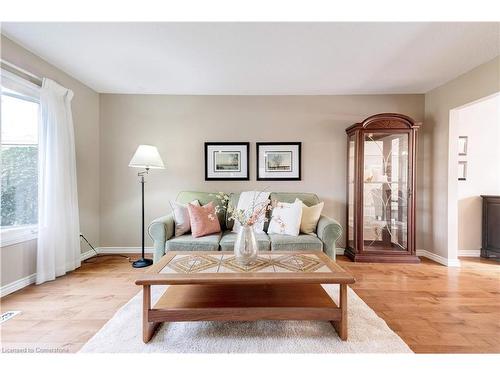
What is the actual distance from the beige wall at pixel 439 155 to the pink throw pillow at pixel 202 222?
3.02 metres

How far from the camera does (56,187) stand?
2.69m

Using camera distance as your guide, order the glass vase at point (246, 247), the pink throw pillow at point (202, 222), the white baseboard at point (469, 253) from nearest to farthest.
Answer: the glass vase at point (246, 247), the pink throw pillow at point (202, 222), the white baseboard at point (469, 253)

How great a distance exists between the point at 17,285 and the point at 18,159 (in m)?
1.25

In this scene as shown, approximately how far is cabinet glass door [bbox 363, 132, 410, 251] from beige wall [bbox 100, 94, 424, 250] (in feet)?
1.35

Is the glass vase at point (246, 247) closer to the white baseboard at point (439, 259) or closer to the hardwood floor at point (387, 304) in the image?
the hardwood floor at point (387, 304)

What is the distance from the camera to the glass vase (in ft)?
6.02

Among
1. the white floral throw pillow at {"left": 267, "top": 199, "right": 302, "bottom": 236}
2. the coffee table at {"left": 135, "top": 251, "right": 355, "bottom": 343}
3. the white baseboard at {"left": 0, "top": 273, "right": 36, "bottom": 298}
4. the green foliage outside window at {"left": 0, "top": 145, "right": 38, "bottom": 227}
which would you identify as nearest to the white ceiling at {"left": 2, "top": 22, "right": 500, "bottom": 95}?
the green foliage outside window at {"left": 0, "top": 145, "right": 38, "bottom": 227}

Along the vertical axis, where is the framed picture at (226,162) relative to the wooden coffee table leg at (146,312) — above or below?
above

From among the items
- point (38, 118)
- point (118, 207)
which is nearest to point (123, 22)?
point (38, 118)

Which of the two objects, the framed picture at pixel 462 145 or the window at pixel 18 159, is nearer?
the window at pixel 18 159

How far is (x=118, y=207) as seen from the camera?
3.67 metres

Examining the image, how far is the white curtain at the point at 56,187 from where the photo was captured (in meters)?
2.59

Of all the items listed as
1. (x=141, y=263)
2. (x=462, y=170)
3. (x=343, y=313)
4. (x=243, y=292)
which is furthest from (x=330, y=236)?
(x=462, y=170)

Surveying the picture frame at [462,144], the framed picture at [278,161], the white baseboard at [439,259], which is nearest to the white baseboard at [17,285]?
the framed picture at [278,161]
